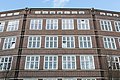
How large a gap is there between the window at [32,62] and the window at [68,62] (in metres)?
3.32

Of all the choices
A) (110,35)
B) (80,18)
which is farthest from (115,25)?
(80,18)

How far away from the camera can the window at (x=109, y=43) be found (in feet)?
76.4

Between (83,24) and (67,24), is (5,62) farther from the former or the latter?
(83,24)

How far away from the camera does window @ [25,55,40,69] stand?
70.4 feet

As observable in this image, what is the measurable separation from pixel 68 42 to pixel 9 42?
8055 mm

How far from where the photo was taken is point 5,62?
22.0 metres

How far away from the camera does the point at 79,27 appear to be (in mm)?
24516

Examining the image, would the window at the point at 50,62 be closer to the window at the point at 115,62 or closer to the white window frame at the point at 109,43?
the white window frame at the point at 109,43

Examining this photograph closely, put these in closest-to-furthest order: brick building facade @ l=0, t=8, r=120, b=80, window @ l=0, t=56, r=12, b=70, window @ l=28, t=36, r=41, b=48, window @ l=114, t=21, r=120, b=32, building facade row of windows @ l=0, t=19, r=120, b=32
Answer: brick building facade @ l=0, t=8, r=120, b=80 < window @ l=0, t=56, r=12, b=70 < window @ l=28, t=36, r=41, b=48 < building facade row of windows @ l=0, t=19, r=120, b=32 < window @ l=114, t=21, r=120, b=32

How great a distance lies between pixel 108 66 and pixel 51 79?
7.38 meters

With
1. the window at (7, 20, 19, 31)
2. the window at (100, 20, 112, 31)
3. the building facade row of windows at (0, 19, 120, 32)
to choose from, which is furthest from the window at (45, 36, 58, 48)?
the window at (100, 20, 112, 31)

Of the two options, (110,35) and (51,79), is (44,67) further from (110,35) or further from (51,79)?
(110,35)

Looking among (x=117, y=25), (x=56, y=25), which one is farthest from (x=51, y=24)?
(x=117, y=25)

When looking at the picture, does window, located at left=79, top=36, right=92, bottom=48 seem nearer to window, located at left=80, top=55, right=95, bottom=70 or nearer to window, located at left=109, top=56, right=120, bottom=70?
window, located at left=80, top=55, right=95, bottom=70
